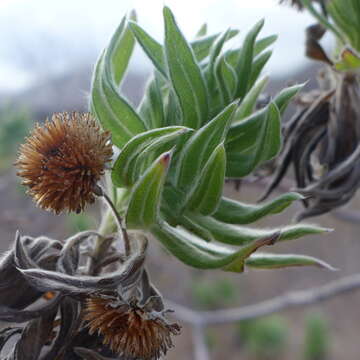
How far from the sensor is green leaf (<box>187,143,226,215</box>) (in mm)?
898

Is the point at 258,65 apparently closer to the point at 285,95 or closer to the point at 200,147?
the point at 285,95

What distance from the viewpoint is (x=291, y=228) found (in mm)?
979

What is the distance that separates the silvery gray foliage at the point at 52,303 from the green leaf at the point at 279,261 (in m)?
0.20

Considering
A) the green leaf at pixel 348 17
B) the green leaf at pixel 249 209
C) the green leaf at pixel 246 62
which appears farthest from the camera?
the green leaf at pixel 348 17

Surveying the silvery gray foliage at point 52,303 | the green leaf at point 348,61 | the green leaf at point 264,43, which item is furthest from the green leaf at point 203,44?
the silvery gray foliage at point 52,303

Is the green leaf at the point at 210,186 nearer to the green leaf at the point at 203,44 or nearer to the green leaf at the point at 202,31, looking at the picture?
the green leaf at the point at 203,44

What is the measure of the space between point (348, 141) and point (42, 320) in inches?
35.3

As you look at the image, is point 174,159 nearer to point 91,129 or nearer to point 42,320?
point 91,129

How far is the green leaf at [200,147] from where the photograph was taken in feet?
3.05

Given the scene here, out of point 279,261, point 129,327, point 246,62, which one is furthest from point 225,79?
point 129,327

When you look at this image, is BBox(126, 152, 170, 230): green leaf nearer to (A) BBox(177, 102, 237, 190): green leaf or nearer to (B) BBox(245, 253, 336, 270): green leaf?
(A) BBox(177, 102, 237, 190): green leaf

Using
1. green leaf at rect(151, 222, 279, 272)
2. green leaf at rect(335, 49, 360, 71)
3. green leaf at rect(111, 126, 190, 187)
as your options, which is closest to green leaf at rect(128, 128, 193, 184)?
green leaf at rect(111, 126, 190, 187)

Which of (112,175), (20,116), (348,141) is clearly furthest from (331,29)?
(20,116)

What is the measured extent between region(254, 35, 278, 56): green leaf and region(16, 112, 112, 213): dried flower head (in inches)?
18.9
